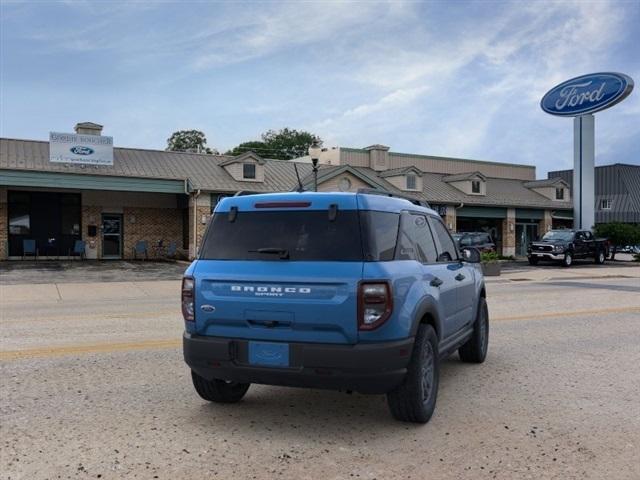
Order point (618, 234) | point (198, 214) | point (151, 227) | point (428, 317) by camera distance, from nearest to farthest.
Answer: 1. point (428, 317)
2. point (198, 214)
3. point (151, 227)
4. point (618, 234)

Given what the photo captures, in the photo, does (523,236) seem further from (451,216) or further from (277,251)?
(277,251)

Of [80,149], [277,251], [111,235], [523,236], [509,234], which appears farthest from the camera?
[523,236]

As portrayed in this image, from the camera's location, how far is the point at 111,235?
30.2 metres

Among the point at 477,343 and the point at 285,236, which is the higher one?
the point at 285,236

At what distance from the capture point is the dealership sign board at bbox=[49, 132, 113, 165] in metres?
27.2

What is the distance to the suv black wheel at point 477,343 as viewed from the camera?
712 cm

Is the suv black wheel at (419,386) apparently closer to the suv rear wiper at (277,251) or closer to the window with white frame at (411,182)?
the suv rear wiper at (277,251)

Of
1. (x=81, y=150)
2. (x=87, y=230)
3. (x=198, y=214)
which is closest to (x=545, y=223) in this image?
(x=198, y=214)

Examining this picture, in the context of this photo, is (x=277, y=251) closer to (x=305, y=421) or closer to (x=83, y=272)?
(x=305, y=421)

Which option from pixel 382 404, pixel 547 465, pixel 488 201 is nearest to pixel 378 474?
pixel 547 465

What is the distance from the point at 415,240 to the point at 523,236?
3788 centimetres

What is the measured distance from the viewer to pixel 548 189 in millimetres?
43188

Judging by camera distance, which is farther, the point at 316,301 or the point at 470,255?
the point at 470,255

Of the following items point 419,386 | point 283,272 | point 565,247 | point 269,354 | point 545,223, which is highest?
point 545,223
